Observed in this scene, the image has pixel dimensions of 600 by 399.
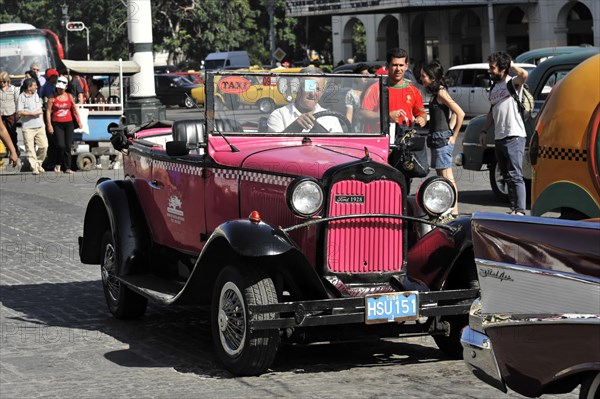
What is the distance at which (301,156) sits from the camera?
7.73 meters

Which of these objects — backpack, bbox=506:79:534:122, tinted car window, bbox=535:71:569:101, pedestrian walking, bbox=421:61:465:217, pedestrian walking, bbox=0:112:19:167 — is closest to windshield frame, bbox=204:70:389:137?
pedestrian walking, bbox=421:61:465:217

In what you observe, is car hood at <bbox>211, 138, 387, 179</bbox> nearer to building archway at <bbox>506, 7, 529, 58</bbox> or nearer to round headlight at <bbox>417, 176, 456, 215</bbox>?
round headlight at <bbox>417, 176, 456, 215</bbox>

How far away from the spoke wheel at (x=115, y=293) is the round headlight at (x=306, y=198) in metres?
2.28

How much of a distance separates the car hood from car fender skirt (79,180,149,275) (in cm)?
125

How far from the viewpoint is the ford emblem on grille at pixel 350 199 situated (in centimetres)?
727

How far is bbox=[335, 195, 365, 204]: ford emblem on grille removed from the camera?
7.27m

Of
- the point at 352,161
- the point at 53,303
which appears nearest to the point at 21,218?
the point at 53,303

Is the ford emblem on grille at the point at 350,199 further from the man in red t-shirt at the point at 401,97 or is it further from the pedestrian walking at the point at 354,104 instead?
the man in red t-shirt at the point at 401,97

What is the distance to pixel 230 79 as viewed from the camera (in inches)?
332

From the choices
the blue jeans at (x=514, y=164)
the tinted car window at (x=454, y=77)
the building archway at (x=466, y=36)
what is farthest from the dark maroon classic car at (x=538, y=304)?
the building archway at (x=466, y=36)

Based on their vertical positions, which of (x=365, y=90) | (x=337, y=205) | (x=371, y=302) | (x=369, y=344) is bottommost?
(x=369, y=344)

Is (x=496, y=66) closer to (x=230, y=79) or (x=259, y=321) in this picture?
(x=230, y=79)

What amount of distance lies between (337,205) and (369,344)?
4.34 feet

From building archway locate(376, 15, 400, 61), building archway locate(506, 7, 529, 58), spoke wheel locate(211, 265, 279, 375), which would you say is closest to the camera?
spoke wheel locate(211, 265, 279, 375)
